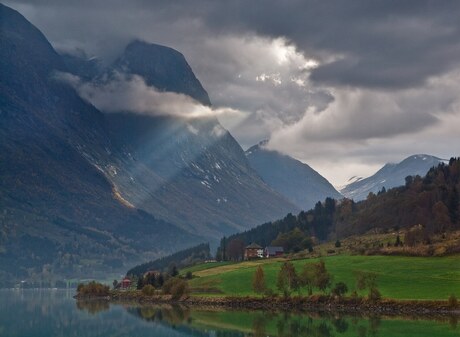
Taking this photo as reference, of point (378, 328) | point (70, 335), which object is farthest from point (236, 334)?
point (70, 335)

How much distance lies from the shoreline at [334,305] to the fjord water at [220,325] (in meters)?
9.81

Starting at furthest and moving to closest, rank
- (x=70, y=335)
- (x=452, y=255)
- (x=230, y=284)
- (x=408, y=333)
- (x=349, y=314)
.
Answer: (x=230, y=284) → (x=452, y=255) → (x=349, y=314) → (x=70, y=335) → (x=408, y=333)

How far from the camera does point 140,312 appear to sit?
160000 mm

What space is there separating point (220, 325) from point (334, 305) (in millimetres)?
37842

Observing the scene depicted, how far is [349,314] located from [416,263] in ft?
170

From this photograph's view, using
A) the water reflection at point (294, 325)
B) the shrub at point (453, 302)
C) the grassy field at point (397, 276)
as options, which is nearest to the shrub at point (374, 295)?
the grassy field at point (397, 276)

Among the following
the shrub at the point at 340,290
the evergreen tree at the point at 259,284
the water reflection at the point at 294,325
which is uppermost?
the evergreen tree at the point at 259,284

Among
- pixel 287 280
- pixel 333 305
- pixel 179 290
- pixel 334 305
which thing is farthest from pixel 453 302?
pixel 179 290

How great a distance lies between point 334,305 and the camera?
14500 cm

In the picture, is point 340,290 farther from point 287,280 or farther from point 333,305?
point 287,280

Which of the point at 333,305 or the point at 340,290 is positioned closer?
the point at 333,305

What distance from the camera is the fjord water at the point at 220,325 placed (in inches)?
3736

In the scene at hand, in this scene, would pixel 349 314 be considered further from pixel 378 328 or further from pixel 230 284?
pixel 230 284

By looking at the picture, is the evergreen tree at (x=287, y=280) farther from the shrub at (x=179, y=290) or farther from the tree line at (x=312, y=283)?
the shrub at (x=179, y=290)
